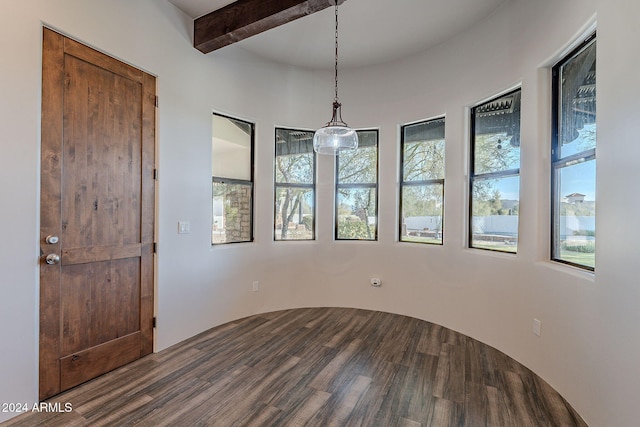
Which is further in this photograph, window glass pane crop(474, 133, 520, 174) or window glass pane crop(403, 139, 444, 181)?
window glass pane crop(403, 139, 444, 181)

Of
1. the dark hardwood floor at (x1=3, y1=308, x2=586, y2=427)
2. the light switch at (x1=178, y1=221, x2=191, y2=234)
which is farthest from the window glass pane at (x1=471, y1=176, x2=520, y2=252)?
the light switch at (x1=178, y1=221, x2=191, y2=234)

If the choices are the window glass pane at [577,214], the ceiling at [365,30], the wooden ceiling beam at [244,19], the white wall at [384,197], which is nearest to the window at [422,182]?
the white wall at [384,197]

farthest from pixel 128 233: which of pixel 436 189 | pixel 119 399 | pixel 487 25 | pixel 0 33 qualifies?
pixel 487 25

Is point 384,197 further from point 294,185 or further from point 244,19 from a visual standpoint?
point 244,19

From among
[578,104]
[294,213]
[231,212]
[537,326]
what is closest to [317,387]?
[537,326]

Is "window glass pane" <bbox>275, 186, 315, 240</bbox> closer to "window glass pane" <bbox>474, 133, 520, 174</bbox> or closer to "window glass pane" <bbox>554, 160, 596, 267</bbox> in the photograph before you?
"window glass pane" <bbox>474, 133, 520, 174</bbox>

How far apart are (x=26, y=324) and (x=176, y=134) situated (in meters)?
1.87

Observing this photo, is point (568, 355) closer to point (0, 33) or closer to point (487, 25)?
point (487, 25)

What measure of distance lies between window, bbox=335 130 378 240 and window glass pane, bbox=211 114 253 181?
4.14 ft

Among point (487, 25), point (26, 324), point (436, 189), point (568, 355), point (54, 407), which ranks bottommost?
point (54, 407)

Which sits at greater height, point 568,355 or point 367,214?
point 367,214

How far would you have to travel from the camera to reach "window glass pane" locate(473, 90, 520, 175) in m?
2.89

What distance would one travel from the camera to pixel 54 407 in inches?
79.7

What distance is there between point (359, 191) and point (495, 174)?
5.48ft
